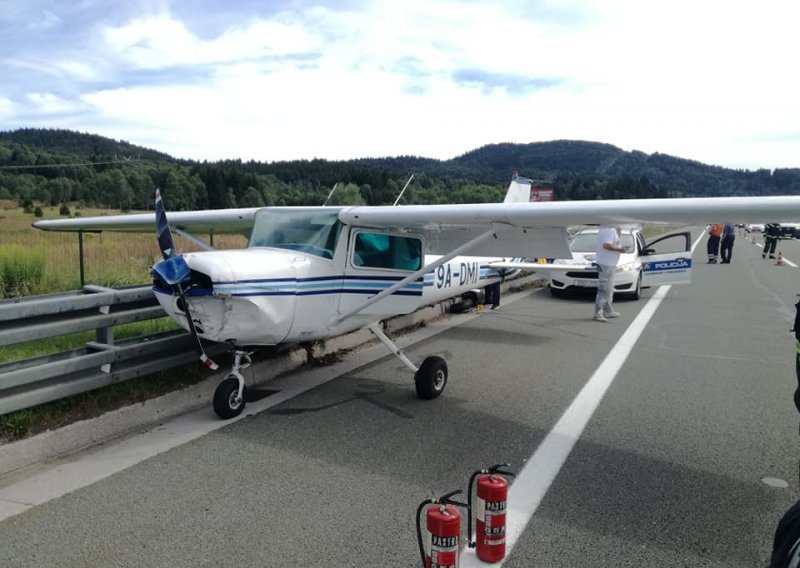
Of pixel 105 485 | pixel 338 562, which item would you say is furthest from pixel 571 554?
pixel 105 485

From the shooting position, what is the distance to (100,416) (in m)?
4.84

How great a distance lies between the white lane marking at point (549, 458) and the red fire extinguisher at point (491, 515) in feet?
0.32

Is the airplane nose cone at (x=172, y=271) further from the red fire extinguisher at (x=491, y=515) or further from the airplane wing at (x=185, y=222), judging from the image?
the red fire extinguisher at (x=491, y=515)

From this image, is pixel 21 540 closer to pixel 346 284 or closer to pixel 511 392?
pixel 346 284

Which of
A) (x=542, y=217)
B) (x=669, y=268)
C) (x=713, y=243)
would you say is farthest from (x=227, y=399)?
(x=713, y=243)

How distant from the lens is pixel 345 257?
5883mm

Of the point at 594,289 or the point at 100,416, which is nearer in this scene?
the point at 100,416

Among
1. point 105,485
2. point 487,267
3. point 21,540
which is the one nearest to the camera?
point 21,540

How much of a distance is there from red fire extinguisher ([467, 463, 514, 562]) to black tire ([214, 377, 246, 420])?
2891mm

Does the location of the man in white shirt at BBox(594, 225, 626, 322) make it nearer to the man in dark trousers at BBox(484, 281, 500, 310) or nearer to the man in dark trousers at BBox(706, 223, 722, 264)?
the man in dark trousers at BBox(484, 281, 500, 310)

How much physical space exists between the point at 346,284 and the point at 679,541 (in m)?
3.60

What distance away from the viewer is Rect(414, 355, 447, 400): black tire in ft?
19.5

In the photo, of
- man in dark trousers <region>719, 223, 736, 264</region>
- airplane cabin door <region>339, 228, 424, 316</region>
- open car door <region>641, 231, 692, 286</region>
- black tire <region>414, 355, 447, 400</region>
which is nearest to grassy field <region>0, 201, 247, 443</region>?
airplane cabin door <region>339, 228, 424, 316</region>

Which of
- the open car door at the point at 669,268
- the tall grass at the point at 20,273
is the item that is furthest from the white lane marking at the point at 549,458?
the tall grass at the point at 20,273
